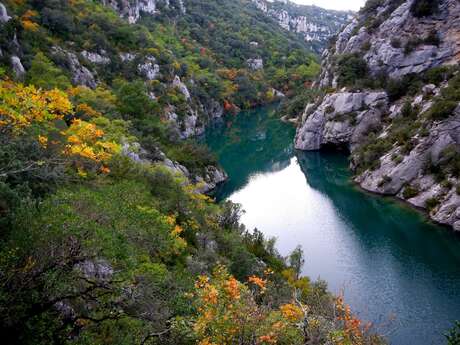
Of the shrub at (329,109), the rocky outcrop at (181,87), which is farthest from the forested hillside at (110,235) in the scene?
the shrub at (329,109)

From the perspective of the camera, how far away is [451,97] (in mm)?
49156

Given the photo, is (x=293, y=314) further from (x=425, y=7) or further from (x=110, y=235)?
(x=425, y=7)

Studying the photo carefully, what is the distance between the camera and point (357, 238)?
39.4 m

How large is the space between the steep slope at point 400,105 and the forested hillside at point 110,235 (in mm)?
19362

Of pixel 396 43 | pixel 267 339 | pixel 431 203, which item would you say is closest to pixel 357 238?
pixel 431 203

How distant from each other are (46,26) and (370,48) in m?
50.7

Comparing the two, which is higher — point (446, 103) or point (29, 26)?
point (446, 103)

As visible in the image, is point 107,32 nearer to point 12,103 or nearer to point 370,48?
point 370,48

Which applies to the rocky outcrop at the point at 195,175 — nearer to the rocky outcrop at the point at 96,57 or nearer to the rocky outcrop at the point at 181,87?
the rocky outcrop at the point at 96,57

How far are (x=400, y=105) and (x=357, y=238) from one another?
2915 cm

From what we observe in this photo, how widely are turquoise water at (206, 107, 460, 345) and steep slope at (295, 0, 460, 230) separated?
2829mm

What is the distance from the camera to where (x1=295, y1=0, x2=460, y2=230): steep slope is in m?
46.0

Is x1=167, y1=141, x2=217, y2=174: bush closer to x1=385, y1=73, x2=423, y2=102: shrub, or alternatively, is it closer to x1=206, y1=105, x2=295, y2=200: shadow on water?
x1=206, y1=105, x2=295, y2=200: shadow on water

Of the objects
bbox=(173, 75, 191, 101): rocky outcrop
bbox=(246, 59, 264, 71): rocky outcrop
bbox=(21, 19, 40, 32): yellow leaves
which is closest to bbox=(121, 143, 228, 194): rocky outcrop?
bbox=(21, 19, 40, 32): yellow leaves
